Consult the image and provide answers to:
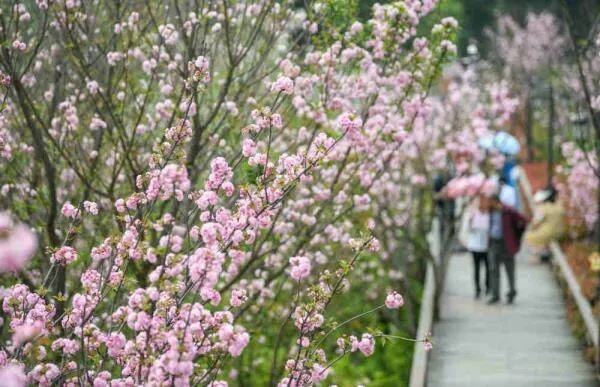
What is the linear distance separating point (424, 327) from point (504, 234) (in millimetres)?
1746

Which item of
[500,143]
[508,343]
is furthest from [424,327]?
[500,143]

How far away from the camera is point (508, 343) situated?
11117mm

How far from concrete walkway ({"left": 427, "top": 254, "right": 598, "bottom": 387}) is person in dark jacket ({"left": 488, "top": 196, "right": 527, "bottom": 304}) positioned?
1.91 ft

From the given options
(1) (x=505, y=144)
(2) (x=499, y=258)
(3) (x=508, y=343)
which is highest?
(1) (x=505, y=144)

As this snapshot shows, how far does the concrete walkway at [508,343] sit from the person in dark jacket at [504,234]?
0.58m

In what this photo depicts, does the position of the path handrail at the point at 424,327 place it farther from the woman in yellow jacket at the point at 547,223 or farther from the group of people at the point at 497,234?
the woman in yellow jacket at the point at 547,223

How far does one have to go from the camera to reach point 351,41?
26.9ft

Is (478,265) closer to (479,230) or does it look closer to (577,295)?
(479,230)

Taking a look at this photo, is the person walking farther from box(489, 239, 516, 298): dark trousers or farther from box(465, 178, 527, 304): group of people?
box(489, 239, 516, 298): dark trousers

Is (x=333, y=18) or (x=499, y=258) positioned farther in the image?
(x=499, y=258)

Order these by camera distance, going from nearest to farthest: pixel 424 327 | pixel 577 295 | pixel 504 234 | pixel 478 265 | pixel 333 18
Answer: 1. pixel 333 18
2. pixel 424 327
3. pixel 577 295
4. pixel 504 234
5. pixel 478 265

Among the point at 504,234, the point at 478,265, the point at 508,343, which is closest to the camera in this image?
the point at 508,343

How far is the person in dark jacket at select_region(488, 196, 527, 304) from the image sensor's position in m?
12.3

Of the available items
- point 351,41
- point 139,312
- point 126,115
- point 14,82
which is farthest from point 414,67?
point 139,312
